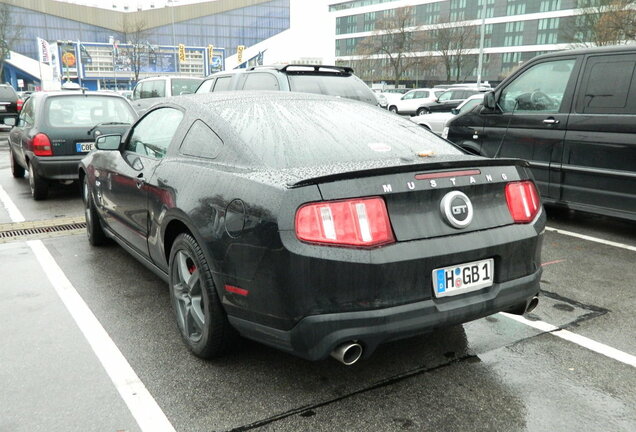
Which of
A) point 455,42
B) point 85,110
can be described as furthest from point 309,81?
point 455,42

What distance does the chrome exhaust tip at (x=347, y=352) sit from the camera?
2.39 metres

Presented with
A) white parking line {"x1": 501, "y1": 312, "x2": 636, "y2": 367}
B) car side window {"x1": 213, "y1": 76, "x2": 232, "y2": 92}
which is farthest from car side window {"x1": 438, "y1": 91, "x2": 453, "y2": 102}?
white parking line {"x1": 501, "y1": 312, "x2": 636, "y2": 367}

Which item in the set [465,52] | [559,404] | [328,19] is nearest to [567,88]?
[559,404]

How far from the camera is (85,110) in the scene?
788cm

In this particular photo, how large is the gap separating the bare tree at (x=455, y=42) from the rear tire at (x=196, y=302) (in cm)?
6184

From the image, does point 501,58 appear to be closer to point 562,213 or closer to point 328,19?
point 328,19

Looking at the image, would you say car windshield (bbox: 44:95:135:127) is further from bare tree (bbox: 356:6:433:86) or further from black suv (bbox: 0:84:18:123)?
bare tree (bbox: 356:6:433:86)

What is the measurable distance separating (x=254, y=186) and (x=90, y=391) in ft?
4.57

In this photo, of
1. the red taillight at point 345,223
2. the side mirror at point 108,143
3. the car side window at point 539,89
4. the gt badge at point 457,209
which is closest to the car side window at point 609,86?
the car side window at point 539,89

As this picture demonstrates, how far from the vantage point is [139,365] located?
3.04m

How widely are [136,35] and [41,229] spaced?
75860mm

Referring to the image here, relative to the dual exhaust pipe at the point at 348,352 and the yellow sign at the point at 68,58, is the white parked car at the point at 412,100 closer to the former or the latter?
the dual exhaust pipe at the point at 348,352

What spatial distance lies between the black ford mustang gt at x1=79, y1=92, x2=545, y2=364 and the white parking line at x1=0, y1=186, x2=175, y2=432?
0.40 m

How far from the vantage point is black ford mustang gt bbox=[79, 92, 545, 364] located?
7.81ft
